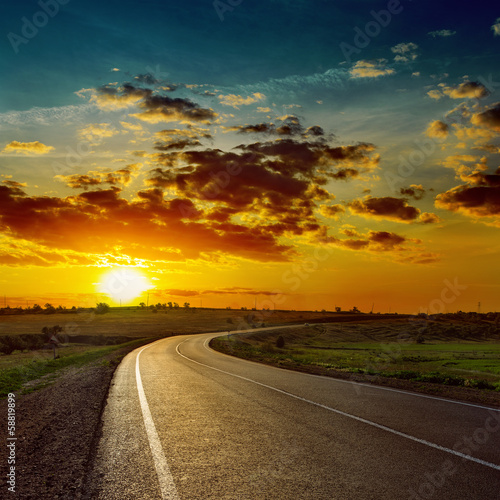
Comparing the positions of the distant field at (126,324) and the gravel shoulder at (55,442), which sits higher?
the gravel shoulder at (55,442)

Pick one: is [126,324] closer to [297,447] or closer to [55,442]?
[55,442]

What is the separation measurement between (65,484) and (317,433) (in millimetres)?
4217

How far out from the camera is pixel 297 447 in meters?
6.77

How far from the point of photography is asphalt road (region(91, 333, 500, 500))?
16.8 ft

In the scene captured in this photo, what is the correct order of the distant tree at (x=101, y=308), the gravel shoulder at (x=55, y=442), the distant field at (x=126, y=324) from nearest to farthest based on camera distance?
the gravel shoulder at (x=55, y=442) → the distant field at (x=126, y=324) → the distant tree at (x=101, y=308)

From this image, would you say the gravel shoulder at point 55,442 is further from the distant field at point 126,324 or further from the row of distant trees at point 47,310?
the row of distant trees at point 47,310

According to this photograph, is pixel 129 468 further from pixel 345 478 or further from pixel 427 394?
pixel 427 394

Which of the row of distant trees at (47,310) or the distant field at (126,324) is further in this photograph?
the row of distant trees at (47,310)

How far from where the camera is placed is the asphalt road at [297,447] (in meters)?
5.12

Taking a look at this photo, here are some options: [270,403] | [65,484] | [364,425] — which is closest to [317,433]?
[364,425]

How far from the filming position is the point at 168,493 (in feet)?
16.4

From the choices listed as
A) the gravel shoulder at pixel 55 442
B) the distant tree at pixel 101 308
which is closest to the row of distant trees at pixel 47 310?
the distant tree at pixel 101 308

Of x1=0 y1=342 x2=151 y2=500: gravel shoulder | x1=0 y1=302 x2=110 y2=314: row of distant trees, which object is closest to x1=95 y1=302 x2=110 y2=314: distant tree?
x1=0 y1=302 x2=110 y2=314: row of distant trees

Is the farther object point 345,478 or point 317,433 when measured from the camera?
point 317,433
